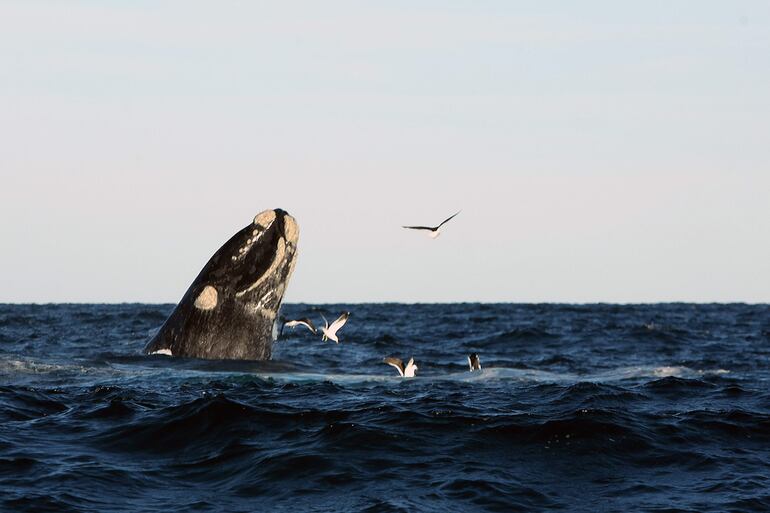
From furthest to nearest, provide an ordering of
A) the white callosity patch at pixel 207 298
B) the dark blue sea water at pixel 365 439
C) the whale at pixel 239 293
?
the whale at pixel 239 293
the white callosity patch at pixel 207 298
the dark blue sea water at pixel 365 439

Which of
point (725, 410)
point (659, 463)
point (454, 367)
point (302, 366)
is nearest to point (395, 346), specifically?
point (454, 367)

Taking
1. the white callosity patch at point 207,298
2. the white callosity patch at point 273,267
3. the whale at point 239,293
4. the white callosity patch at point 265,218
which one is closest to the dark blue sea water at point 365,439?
the whale at point 239,293

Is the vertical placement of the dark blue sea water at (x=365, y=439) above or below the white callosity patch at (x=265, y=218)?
below

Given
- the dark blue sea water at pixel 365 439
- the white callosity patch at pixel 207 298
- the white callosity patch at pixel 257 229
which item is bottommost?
the dark blue sea water at pixel 365 439

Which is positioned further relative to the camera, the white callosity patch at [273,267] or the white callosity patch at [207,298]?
the white callosity patch at [273,267]

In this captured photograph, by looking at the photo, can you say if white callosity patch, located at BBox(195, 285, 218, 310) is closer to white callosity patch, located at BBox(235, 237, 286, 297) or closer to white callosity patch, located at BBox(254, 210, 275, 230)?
white callosity patch, located at BBox(235, 237, 286, 297)

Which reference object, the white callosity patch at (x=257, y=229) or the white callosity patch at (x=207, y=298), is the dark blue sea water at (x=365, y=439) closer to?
the white callosity patch at (x=207, y=298)

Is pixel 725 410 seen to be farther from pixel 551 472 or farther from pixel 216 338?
pixel 216 338

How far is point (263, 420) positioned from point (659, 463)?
4.25 metres

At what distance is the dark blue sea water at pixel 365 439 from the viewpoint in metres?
9.72

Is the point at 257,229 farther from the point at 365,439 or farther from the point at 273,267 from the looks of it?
the point at 365,439

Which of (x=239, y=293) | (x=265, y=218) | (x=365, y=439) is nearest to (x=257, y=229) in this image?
(x=265, y=218)

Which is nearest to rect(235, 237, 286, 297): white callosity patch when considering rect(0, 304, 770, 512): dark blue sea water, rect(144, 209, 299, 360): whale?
rect(144, 209, 299, 360): whale

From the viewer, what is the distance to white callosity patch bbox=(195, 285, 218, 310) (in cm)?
1625
